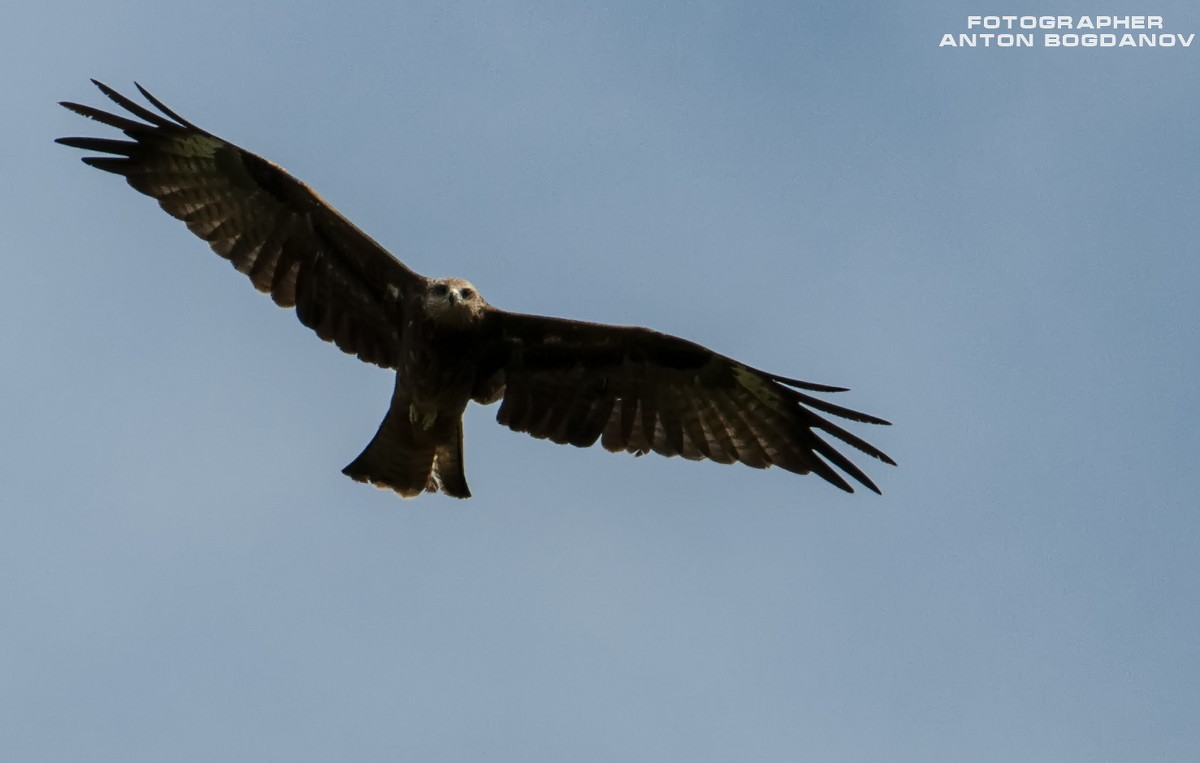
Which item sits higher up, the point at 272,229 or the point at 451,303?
the point at 272,229

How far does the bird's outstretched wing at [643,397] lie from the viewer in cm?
1069

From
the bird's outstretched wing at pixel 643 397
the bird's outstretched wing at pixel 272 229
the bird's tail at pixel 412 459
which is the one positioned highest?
the bird's outstretched wing at pixel 272 229

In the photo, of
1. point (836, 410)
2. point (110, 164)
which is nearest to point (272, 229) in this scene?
point (110, 164)

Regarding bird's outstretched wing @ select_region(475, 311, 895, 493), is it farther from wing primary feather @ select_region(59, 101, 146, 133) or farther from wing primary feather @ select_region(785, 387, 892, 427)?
wing primary feather @ select_region(59, 101, 146, 133)

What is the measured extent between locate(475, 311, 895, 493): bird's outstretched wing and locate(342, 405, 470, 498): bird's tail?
0.41 m

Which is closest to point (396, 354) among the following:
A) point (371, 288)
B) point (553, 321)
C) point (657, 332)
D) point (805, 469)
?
point (371, 288)

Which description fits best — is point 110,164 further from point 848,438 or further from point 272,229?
point 848,438

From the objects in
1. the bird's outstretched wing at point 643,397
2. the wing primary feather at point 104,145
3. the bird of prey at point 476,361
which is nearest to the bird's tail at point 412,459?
the bird of prey at point 476,361

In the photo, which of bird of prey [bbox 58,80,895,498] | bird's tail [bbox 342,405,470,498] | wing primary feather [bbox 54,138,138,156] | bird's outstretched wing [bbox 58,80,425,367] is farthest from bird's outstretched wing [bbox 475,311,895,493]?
wing primary feather [bbox 54,138,138,156]

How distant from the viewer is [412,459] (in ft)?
35.4

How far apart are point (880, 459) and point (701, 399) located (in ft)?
4.93

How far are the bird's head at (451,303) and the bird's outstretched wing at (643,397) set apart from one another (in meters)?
0.46

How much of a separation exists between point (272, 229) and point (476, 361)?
5.79 feet

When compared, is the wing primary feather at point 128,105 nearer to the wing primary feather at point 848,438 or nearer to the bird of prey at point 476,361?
the bird of prey at point 476,361
